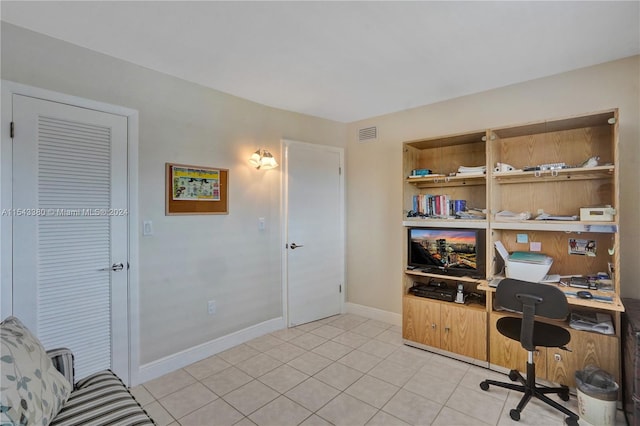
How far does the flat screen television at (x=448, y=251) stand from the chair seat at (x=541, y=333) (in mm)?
506

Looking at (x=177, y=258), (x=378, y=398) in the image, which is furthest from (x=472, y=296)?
(x=177, y=258)

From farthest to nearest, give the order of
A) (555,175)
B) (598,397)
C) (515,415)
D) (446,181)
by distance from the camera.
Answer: (446,181), (555,175), (515,415), (598,397)

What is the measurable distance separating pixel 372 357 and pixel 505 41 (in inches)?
108

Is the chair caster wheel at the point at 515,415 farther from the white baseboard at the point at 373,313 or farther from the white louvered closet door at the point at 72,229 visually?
the white louvered closet door at the point at 72,229

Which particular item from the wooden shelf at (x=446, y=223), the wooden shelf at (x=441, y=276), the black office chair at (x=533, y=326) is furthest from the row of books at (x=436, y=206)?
the black office chair at (x=533, y=326)

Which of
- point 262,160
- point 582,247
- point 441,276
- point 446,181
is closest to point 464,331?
point 441,276

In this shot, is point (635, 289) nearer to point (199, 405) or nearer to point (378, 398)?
point (378, 398)

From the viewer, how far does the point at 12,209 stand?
1.93 m

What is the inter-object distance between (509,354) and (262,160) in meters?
2.82

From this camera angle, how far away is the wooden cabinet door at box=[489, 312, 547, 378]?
7.83 ft

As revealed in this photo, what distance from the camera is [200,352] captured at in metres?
2.85

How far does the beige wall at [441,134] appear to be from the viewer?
236 centimetres

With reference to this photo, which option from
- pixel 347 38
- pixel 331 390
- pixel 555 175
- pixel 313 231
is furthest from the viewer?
pixel 313 231

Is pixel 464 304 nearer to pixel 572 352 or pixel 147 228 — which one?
pixel 572 352
